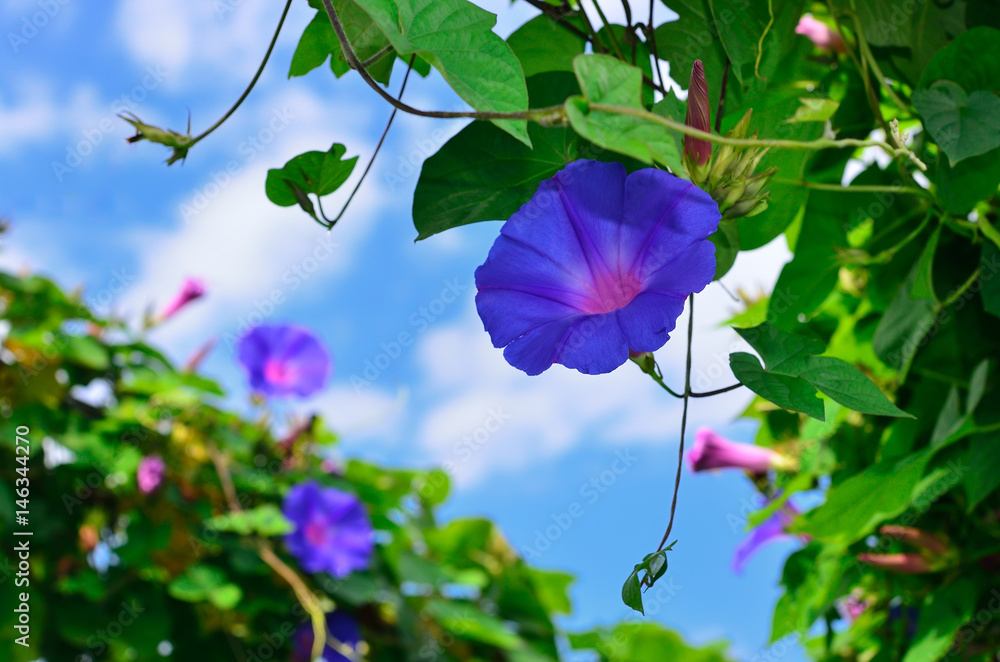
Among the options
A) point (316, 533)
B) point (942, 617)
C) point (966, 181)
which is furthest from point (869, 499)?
point (316, 533)

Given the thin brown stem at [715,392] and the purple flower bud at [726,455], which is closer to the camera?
the thin brown stem at [715,392]

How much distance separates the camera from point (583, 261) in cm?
47

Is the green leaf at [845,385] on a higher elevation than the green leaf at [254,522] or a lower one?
higher

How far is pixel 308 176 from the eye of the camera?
58 centimetres

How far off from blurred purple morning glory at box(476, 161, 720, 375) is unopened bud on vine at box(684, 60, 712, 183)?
0.13 feet

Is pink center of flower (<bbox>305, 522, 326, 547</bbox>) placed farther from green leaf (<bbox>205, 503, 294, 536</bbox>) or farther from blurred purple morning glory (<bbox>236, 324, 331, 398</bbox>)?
blurred purple morning glory (<bbox>236, 324, 331, 398</bbox>)

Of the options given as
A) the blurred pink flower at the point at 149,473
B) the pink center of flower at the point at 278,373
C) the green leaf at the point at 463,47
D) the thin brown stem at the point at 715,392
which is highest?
the green leaf at the point at 463,47

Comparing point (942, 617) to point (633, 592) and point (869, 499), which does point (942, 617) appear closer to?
point (869, 499)

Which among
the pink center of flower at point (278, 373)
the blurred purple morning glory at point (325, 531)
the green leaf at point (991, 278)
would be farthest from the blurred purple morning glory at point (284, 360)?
the green leaf at point (991, 278)

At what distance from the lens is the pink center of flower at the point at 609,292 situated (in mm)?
483

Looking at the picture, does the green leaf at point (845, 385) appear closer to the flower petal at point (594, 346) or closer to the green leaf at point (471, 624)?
the flower petal at point (594, 346)

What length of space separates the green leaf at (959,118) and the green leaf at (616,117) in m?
0.36

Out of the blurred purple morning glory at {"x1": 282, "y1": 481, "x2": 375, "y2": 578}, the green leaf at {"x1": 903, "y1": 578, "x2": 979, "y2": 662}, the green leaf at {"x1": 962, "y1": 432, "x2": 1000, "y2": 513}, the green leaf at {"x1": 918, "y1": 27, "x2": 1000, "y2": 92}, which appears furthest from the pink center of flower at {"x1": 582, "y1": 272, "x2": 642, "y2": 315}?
the blurred purple morning glory at {"x1": 282, "y1": 481, "x2": 375, "y2": 578}

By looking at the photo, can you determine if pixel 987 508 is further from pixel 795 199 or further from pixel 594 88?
pixel 594 88
